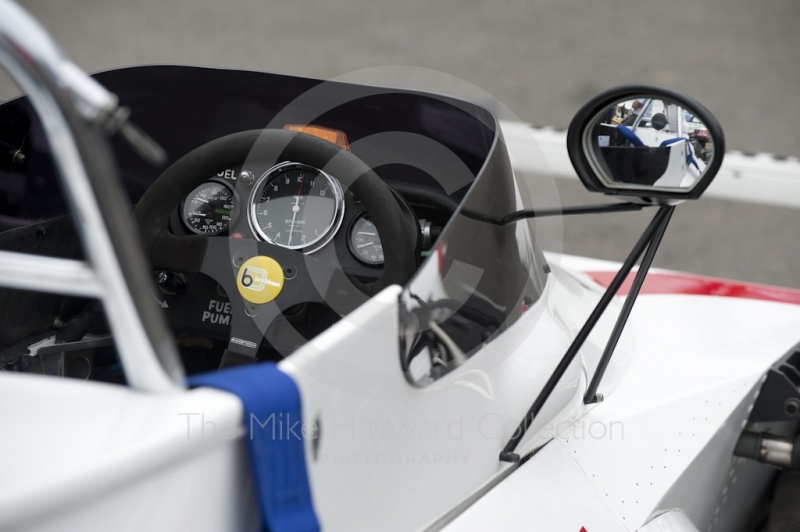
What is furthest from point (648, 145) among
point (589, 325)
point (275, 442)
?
point (275, 442)

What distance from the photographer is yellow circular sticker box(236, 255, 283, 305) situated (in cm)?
149

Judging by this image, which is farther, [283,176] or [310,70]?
[310,70]

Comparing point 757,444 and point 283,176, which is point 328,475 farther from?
point 757,444

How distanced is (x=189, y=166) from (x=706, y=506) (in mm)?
1392

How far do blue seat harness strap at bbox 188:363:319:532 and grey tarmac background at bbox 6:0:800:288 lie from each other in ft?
14.6

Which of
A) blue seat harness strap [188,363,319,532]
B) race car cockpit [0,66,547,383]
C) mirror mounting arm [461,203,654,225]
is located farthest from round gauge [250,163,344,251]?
blue seat harness strap [188,363,319,532]

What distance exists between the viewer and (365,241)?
1678 mm

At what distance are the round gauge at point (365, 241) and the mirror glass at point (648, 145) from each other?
48 centimetres

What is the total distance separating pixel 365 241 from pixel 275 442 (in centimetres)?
81

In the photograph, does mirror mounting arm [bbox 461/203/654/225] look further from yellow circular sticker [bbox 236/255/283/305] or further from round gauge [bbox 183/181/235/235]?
round gauge [bbox 183/181/235/235]

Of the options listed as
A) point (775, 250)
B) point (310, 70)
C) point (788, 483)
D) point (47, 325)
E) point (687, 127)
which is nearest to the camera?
point (687, 127)

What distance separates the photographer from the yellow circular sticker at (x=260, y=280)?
149cm

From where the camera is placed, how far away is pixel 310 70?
7059mm

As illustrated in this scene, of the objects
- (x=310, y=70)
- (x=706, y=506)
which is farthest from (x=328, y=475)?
(x=310, y=70)
